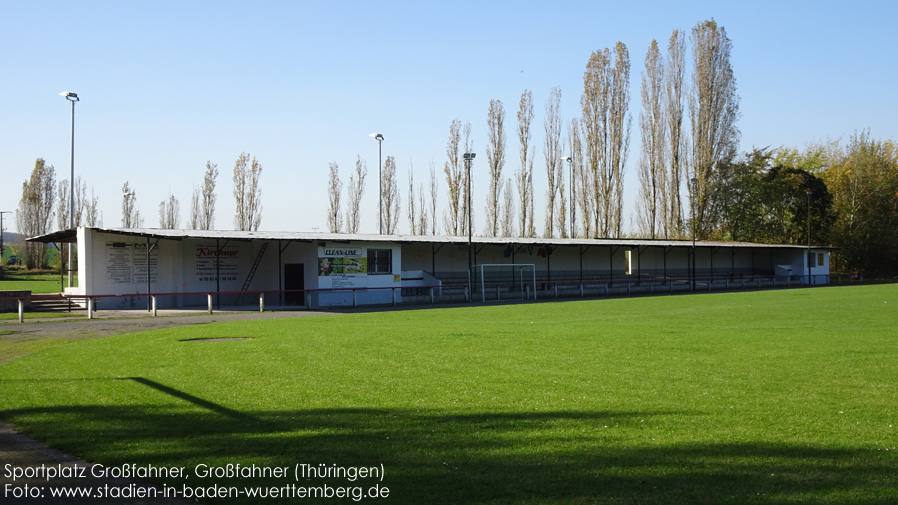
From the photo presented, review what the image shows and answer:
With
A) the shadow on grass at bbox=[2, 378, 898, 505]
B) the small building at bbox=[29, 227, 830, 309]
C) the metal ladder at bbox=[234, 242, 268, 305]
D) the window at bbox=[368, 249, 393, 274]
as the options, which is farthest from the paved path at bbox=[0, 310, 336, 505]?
the window at bbox=[368, 249, 393, 274]

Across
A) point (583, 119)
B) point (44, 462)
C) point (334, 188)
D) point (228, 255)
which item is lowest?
point (44, 462)

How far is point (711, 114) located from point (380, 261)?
146 ft

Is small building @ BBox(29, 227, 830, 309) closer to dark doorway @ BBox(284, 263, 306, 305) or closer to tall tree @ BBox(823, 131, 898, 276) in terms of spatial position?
dark doorway @ BBox(284, 263, 306, 305)

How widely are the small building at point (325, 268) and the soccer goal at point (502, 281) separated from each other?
64mm

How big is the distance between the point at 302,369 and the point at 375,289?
24.6 m

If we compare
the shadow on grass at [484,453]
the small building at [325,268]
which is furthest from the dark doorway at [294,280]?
the shadow on grass at [484,453]

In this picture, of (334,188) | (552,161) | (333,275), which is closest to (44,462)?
(333,275)

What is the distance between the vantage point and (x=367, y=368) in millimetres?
11781

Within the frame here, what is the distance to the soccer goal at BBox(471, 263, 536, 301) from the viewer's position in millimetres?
41344

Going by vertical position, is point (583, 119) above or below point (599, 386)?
above

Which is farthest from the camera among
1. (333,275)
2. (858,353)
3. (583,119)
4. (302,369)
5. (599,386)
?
(583,119)

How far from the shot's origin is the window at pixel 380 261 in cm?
3684

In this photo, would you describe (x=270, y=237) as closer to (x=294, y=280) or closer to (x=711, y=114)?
(x=294, y=280)

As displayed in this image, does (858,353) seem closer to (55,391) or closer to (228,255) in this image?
(55,391)
